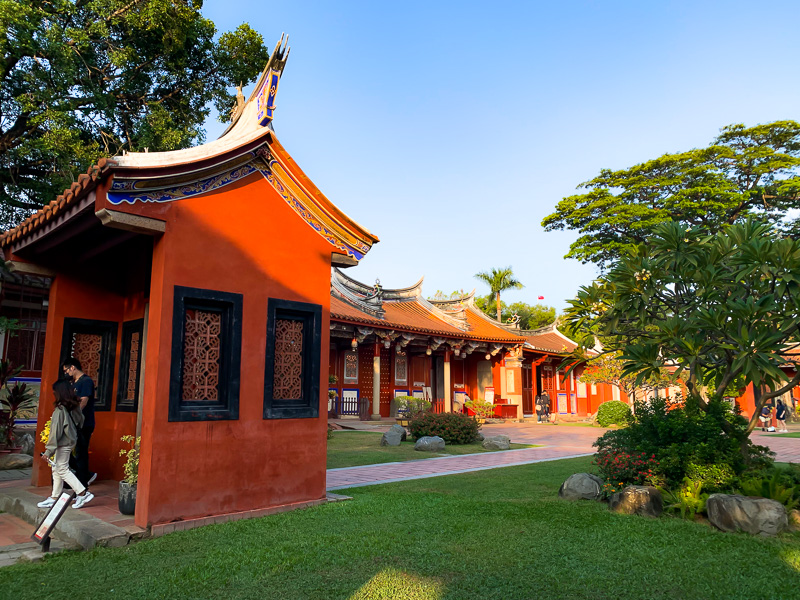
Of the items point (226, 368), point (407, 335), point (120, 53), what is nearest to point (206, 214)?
point (226, 368)

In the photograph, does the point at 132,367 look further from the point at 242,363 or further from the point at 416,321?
the point at 416,321

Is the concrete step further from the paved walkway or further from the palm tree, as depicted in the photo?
the palm tree

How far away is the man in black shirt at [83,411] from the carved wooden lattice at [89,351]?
0.79 meters

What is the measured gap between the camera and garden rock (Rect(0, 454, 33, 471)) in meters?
8.77

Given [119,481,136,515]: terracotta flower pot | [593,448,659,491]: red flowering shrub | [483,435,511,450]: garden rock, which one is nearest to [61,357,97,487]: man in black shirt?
[119,481,136,515]: terracotta flower pot

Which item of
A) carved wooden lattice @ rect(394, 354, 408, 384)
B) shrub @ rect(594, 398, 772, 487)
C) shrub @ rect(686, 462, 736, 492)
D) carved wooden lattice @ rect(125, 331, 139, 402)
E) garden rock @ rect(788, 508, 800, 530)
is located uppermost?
carved wooden lattice @ rect(394, 354, 408, 384)

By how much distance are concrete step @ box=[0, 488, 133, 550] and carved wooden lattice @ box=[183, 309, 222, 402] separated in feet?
4.09

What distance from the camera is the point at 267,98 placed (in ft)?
20.5

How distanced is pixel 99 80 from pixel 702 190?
20214 millimetres

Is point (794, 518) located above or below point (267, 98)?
below

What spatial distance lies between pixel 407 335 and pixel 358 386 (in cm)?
261

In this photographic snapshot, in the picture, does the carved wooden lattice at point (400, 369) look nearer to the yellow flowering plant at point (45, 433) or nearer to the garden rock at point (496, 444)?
the garden rock at point (496, 444)

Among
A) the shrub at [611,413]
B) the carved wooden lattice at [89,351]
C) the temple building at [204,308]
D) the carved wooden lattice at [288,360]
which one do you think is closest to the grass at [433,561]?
the temple building at [204,308]

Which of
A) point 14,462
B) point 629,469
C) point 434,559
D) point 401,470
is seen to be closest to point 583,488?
point 629,469
